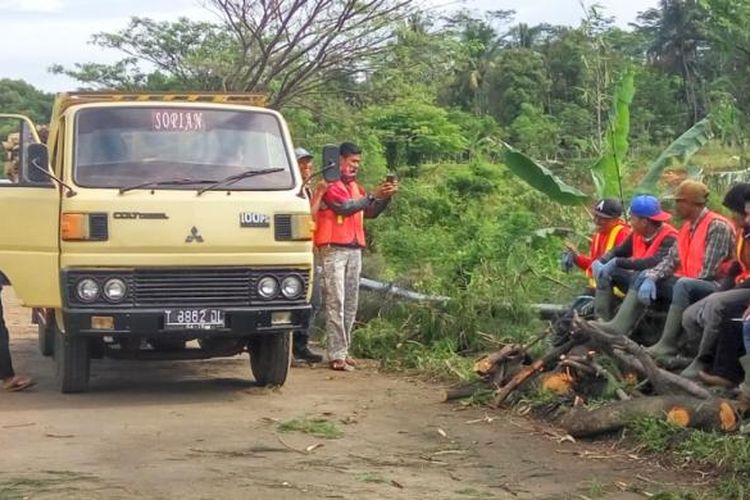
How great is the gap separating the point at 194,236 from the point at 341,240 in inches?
84.6

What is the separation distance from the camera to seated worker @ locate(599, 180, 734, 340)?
800 centimetres

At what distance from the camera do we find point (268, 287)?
8656mm

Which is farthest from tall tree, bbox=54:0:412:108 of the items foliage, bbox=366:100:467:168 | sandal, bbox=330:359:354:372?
sandal, bbox=330:359:354:372

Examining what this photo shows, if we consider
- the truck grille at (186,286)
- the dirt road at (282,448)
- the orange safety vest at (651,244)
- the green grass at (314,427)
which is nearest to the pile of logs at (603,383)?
the dirt road at (282,448)

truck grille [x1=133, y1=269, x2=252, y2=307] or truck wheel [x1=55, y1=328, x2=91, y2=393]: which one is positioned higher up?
truck grille [x1=133, y1=269, x2=252, y2=307]

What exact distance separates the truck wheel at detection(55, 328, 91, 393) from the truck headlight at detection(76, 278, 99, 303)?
463mm

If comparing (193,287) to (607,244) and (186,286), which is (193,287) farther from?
(607,244)

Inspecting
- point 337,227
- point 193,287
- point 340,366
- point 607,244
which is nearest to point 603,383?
point 607,244

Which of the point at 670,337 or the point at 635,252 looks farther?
the point at 635,252

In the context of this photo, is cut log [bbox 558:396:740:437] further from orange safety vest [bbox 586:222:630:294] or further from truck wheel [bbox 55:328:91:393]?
truck wheel [bbox 55:328:91:393]

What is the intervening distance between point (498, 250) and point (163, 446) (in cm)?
544

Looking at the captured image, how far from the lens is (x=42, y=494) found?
19.7ft

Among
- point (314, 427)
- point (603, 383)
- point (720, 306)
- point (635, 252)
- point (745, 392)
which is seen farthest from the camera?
point (635, 252)

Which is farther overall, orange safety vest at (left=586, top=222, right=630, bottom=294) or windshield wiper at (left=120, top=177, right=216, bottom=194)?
orange safety vest at (left=586, top=222, right=630, bottom=294)
